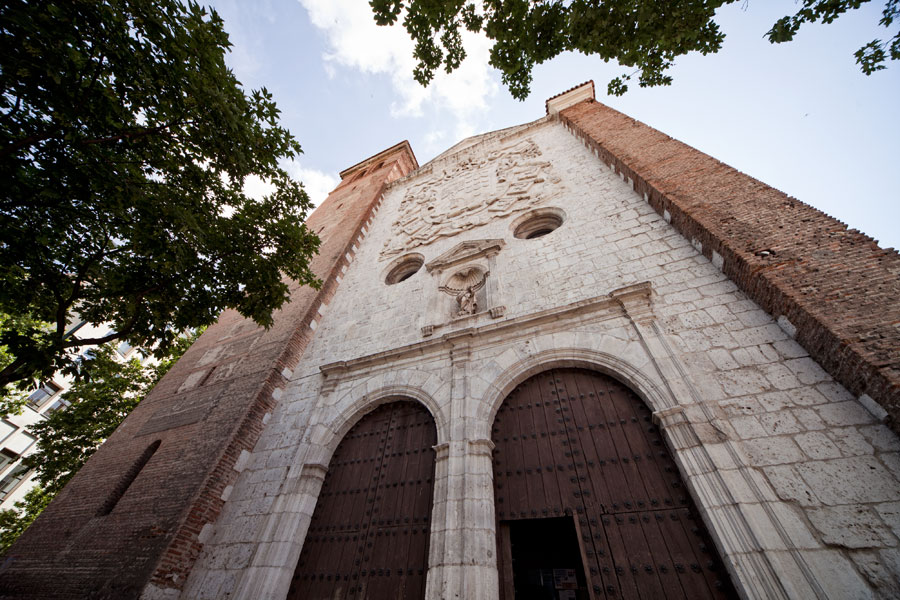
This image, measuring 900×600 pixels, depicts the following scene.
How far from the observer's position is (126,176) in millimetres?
4320

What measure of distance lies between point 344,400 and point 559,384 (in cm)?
344

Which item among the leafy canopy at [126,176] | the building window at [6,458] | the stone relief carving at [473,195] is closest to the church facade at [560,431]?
the stone relief carving at [473,195]

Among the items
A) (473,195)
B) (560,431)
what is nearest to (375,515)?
(560,431)

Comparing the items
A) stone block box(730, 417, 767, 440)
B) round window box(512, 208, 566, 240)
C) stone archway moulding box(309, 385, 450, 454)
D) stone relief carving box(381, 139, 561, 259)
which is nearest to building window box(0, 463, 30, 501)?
stone archway moulding box(309, 385, 450, 454)

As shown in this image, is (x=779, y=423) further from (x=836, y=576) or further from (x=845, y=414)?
(x=836, y=576)

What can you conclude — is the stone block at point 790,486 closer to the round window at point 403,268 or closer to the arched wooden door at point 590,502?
the arched wooden door at point 590,502

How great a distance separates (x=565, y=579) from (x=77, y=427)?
1399 centimetres

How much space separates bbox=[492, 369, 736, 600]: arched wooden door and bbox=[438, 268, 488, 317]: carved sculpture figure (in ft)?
6.35

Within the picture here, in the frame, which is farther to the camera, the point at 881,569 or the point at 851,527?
the point at 851,527

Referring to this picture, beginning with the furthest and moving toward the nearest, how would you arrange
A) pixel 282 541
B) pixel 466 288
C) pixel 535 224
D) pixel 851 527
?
1. pixel 535 224
2. pixel 466 288
3. pixel 282 541
4. pixel 851 527

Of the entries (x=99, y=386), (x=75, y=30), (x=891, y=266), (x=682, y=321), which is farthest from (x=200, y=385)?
(x=891, y=266)

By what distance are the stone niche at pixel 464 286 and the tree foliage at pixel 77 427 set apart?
290 inches

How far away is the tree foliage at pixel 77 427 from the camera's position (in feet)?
32.1

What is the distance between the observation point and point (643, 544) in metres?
3.12
